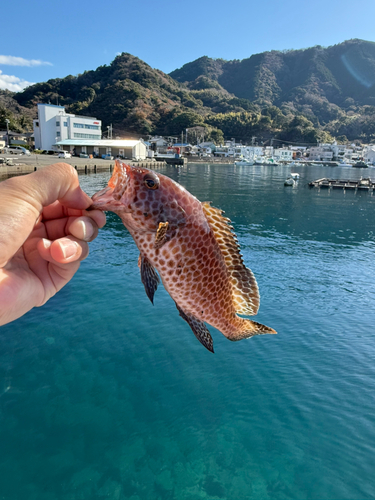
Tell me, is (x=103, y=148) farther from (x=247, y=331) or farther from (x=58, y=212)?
(x=247, y=331)

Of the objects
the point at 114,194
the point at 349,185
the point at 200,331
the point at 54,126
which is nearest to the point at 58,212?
the point at 114,194

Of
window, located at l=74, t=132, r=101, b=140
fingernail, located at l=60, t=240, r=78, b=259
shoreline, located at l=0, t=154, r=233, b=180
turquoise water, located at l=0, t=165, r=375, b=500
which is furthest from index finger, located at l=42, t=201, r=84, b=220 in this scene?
window, located at l=74, t=132, r=101, b=140

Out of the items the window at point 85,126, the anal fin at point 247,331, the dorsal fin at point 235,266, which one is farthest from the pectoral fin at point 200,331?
the window at point 85,126

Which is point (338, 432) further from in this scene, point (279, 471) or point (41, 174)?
point (41, 174)

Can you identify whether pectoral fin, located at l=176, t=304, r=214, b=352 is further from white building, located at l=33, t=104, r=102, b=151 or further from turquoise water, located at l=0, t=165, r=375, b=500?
white building, located at l=33, t=104, r=102, b=151

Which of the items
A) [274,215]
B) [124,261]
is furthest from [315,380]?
[274,215]

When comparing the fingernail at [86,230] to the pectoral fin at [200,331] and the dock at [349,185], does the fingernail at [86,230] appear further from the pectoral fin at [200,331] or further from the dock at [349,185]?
the dock at [349,185]


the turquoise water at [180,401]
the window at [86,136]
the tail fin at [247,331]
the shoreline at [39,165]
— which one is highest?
the window at [86,136]
